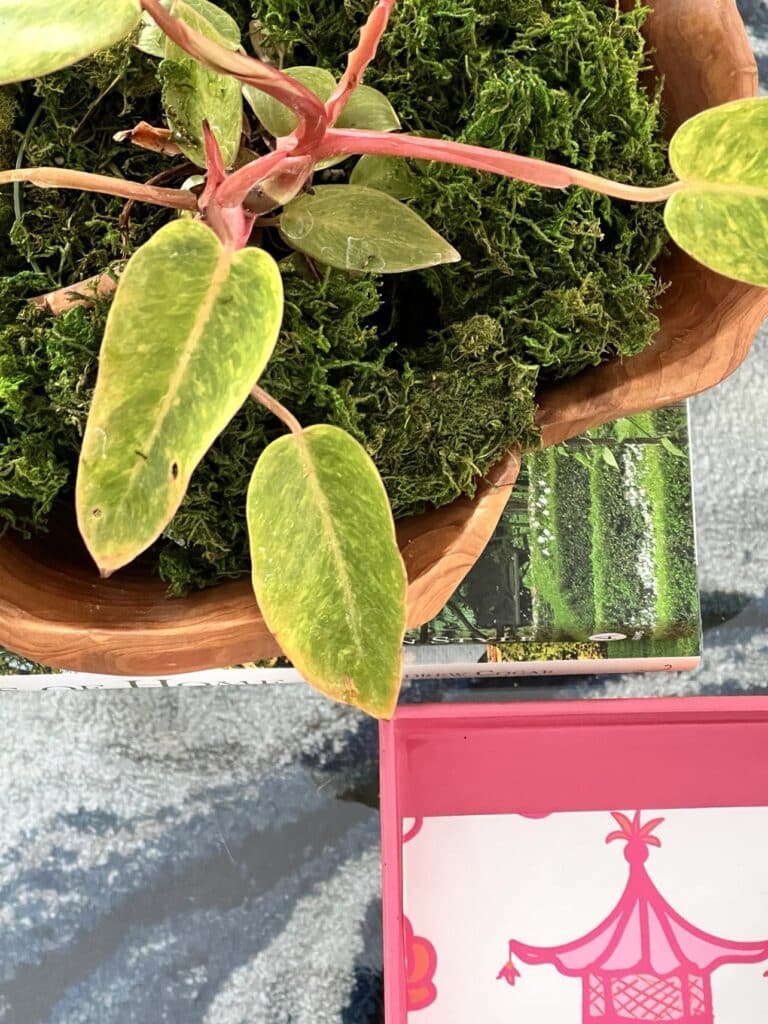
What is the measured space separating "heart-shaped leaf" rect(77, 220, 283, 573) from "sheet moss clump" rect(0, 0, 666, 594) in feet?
0.38

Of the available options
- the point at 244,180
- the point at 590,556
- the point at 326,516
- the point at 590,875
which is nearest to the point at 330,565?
the point at 326,516

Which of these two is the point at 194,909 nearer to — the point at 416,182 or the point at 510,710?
the point at 510,710

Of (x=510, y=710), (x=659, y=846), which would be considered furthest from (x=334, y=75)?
(x=659, y=846)

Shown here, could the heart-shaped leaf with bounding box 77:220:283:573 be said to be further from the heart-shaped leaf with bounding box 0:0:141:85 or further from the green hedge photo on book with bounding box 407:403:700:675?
the green hedge photo on book with bounding box 407:403:700:675

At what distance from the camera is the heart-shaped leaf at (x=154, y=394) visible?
0.29 metres

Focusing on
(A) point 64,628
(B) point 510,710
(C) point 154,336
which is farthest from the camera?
(B) point 510,710

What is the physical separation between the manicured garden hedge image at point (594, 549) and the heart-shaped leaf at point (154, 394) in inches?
16.2

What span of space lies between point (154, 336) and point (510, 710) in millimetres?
463

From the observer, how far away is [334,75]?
1.44ft

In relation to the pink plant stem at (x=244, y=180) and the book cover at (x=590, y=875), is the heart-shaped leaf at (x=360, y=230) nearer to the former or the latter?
the pink plant stem at (x=244, y=180)

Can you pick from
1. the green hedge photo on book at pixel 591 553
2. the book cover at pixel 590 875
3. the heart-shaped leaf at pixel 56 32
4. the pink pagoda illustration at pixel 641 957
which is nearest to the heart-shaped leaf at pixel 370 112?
the heart-shaped leaf at pixel 56 32

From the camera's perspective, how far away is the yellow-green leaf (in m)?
0.37

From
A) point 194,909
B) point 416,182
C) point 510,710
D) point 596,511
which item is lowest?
point 194,909

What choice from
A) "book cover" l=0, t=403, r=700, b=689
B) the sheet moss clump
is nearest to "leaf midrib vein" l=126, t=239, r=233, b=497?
the sheet moss clump
